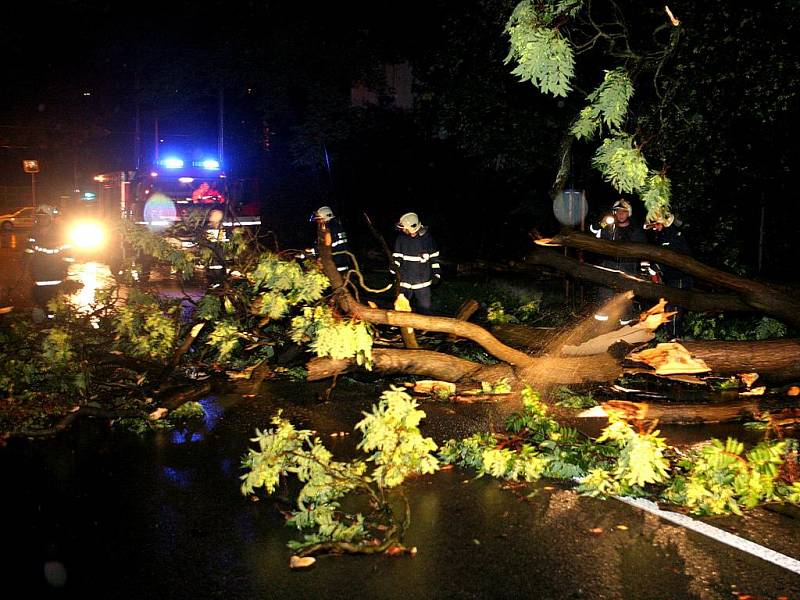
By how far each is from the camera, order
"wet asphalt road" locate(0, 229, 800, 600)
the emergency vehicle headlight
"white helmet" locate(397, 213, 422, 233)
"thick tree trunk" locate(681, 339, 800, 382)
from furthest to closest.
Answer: the emergency vehicle headlight < "white helmet" locate(397, 213, 422, 233) < "thick tree trunk" locate(681, 339, 800, 382) < "wet asphalt road" locate(0, 229, 800, 600)

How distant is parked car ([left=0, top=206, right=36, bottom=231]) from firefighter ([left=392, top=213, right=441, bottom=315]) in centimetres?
2410

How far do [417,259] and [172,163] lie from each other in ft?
38.5

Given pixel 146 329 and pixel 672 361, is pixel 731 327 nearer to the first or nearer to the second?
pixel 672 361

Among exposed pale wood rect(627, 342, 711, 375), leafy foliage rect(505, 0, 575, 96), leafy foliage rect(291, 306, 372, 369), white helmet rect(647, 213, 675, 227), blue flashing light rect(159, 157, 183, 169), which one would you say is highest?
leafy foliage rect(505, 0, 575, 96)

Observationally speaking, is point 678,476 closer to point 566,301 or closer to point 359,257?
point 566,301

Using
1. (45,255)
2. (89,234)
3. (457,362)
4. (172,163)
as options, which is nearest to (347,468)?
(457,362)

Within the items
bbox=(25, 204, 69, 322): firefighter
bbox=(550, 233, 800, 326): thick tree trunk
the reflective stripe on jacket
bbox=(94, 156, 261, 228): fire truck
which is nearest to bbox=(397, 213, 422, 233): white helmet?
the reflective stripe on jacket

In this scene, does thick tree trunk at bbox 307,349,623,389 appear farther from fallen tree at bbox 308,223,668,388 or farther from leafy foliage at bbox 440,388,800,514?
Result: leafy foliage at bbox 440,388,800,514

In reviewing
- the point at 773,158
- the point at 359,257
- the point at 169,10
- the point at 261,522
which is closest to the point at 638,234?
the point at 773,158

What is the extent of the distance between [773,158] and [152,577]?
25.2 feet

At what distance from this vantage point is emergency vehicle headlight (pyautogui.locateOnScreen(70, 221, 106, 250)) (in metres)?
19.7

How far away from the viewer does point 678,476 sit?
5.02 meters

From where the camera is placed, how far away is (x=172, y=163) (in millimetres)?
19875

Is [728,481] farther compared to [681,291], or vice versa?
[681,291]
